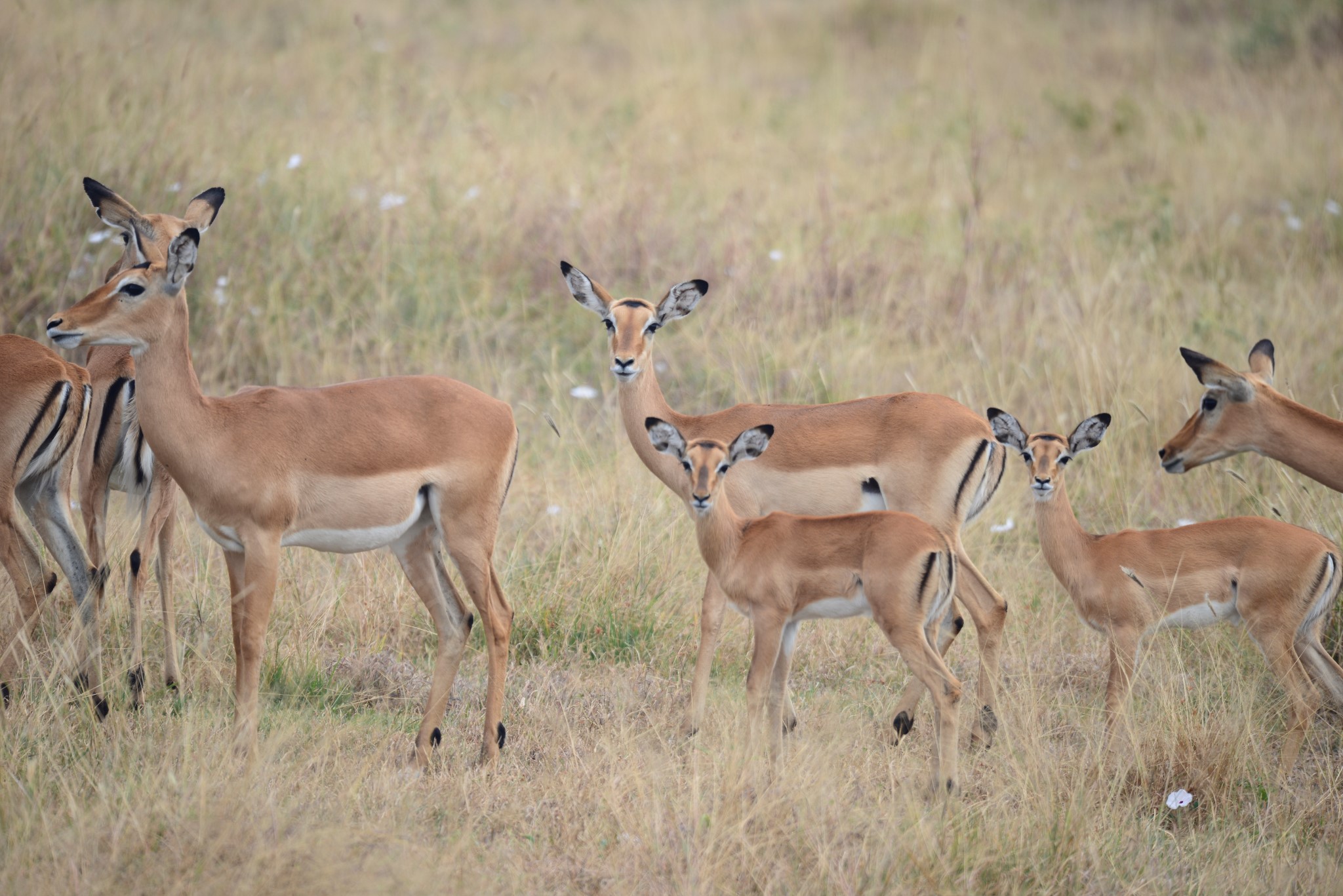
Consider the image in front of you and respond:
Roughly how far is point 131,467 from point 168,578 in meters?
0.48

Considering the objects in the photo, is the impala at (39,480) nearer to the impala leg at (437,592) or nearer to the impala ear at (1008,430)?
the impala leg at (437,592)

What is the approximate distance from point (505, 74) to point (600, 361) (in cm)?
595

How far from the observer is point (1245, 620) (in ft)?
16.7

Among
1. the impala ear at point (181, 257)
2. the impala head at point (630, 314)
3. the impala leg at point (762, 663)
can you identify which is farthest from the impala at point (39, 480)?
the impala leg at point (762, 663)

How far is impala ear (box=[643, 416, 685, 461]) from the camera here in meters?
5.09

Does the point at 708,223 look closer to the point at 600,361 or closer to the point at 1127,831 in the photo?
the point at 600,361

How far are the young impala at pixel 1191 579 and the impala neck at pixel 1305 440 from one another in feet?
1.71

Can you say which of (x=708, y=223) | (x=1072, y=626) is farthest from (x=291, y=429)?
(x=708, y=223)

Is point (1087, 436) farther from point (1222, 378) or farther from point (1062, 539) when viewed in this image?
point (1222, 378)

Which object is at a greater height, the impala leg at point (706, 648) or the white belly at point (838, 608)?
the white belly at point (838, 608)

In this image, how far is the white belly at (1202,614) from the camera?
16.7 ft

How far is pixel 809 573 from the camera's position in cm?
481

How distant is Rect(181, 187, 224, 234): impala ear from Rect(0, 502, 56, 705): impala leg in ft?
4.26

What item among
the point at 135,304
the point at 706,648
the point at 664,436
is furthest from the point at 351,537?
the point at 706,648
